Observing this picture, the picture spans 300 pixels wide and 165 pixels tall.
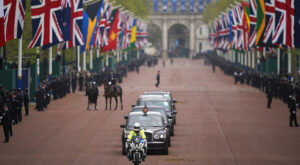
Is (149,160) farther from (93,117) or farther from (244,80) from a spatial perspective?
(244,80)

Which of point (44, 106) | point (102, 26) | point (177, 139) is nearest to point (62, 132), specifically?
point (177, 139)

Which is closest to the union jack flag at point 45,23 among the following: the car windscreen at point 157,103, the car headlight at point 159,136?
the car windscreen at point 157,103

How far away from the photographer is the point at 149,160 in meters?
21.8

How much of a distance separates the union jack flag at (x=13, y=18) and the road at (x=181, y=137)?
374 cm

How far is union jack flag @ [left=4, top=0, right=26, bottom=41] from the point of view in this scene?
31.1 m

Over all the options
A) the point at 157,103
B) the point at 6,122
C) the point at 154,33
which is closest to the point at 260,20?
the point at 157,103

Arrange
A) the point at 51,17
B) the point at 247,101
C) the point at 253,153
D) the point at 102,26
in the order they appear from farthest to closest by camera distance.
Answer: the point at 102,26
the point at 247,101
the point at 51,17
the point at 253,153

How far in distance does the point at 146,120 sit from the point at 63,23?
21279 mm

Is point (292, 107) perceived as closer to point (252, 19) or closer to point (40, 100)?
point (40, 100)

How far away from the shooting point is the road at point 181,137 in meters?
22.0

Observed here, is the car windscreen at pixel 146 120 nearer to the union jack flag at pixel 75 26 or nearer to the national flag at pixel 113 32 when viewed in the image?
the union jack flag at pixel 75 26

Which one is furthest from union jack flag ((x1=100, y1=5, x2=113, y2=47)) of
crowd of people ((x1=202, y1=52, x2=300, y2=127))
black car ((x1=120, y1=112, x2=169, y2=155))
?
black car ((x1=120, y1=112, x2=169, y2=155))

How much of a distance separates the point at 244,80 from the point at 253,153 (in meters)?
49.5

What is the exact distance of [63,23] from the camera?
4391 cm
